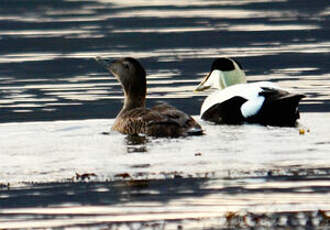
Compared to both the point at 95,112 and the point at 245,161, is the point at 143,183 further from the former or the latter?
the point at 95,112

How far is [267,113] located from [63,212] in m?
6.32

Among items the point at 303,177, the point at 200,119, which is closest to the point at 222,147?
the point at 303,177

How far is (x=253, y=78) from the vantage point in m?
22.0

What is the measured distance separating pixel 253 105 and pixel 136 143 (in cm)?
229

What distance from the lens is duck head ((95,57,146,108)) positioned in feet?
56.5

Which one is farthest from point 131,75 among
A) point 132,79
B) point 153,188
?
point 153,188

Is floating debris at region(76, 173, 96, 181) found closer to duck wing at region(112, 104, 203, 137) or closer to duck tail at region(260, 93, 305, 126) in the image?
duck wing at region(112, 104, 203, 137)

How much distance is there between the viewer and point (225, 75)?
745 inches

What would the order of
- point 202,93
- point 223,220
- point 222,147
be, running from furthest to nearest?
point 202,93 → point 222,147 → point 223,220

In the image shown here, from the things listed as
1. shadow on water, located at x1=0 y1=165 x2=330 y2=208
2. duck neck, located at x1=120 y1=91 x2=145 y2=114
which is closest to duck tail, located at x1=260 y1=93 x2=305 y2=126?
duck neck, located at x1=120 y1=91 x2=145 y2=114

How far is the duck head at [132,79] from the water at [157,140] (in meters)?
0.53

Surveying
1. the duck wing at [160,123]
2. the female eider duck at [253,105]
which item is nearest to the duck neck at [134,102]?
the female eider duck at [253,105]

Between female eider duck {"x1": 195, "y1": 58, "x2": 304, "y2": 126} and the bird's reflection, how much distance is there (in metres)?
1.71

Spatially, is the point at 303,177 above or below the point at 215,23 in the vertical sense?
below
